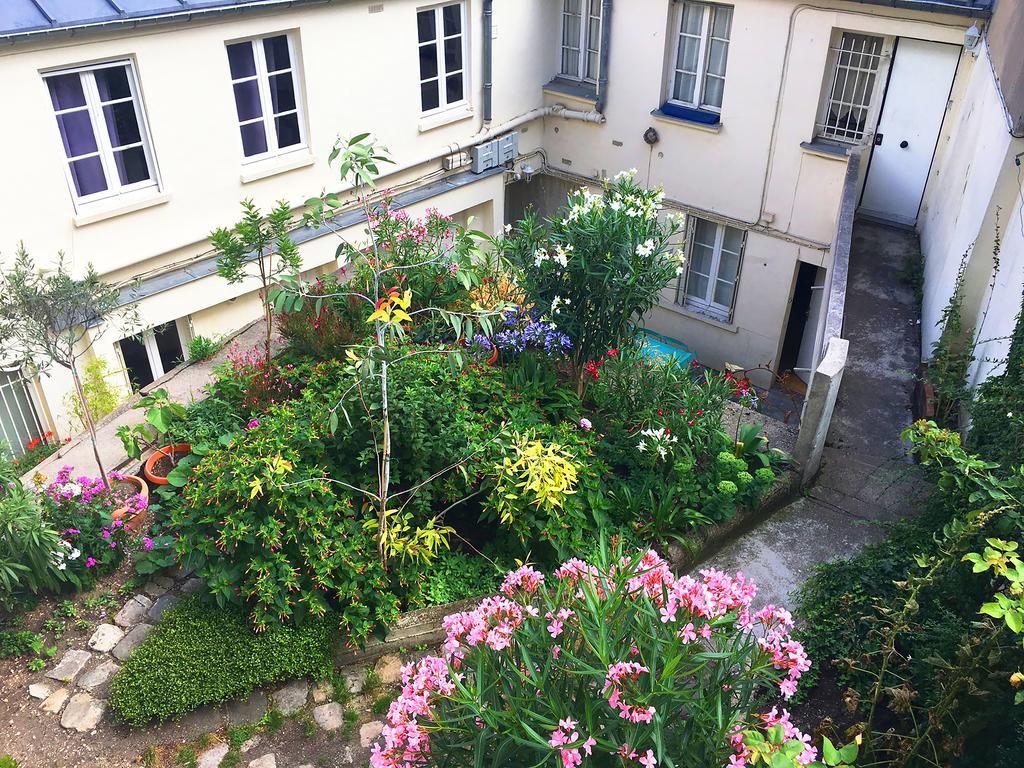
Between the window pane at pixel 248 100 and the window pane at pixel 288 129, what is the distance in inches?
12.2

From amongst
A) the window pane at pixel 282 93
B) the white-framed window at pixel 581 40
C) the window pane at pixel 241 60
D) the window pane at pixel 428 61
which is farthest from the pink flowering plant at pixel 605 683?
the white-framed window at pixel 581 40

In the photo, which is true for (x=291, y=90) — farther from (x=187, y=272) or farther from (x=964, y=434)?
(x=964, y=434)

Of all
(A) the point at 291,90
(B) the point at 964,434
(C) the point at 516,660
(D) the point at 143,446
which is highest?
(A) the point at 291,90

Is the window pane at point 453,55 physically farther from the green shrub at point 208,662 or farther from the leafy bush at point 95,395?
the green shrub at point 208,662

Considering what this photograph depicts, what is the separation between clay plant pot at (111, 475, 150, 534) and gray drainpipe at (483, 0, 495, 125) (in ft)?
25.4

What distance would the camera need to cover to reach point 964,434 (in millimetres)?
6688

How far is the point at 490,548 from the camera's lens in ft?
20.1

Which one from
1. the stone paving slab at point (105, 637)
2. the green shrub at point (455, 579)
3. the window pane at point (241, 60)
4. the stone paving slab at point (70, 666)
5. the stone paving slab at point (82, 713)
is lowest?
the stone paving slab at point (82, 713)

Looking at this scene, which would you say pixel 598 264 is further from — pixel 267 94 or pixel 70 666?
pixel 267 94

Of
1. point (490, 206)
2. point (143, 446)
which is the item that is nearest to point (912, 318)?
point (490, 206)

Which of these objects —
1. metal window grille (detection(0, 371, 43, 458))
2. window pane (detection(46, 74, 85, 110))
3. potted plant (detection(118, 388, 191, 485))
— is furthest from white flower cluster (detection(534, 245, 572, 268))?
metal window grille (detection(0, 371, 43, 458))

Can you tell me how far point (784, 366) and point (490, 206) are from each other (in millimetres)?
5296

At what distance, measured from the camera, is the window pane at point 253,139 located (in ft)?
31.5

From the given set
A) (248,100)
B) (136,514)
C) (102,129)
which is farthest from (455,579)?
(248,100)
